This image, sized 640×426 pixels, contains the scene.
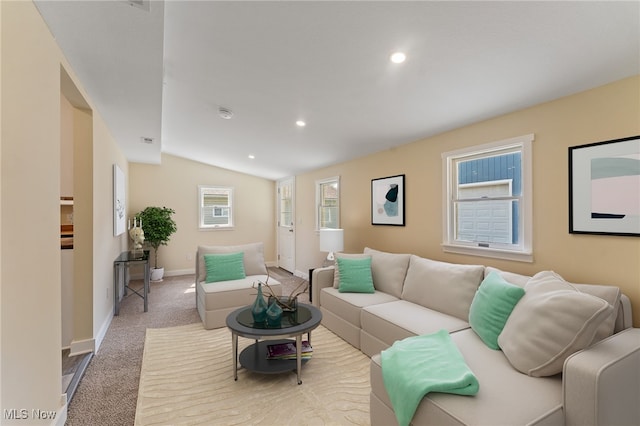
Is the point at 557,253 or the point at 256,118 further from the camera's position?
the point at 256,118

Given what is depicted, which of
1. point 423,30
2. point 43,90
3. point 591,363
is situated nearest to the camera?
point 591,363

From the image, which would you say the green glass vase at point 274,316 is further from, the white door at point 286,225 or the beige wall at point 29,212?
the white door at point 286,225

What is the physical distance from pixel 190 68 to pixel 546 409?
326 cm

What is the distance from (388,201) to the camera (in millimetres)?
3910

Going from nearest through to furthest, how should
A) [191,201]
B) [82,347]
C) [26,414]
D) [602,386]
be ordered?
1. [602,386]
2. [26,414]
3. [82,347]
4. [191,201]

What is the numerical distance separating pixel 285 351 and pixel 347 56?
2.40 metres

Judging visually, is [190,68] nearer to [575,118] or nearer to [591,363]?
[575,118]

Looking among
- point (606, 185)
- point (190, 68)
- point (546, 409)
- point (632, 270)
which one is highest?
point (190, 68)

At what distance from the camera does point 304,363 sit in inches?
102

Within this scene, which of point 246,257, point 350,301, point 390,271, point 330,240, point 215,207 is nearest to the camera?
point 350,301

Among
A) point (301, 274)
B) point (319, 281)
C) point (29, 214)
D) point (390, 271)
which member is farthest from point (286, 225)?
point (29, 214)

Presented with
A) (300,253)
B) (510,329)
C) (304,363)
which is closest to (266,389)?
(304,363)

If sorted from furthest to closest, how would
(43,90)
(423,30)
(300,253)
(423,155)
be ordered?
1. (300,253)
2. (423,155)
3. (423,30)
4. (43,90)

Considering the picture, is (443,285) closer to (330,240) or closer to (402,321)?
(402,321)
